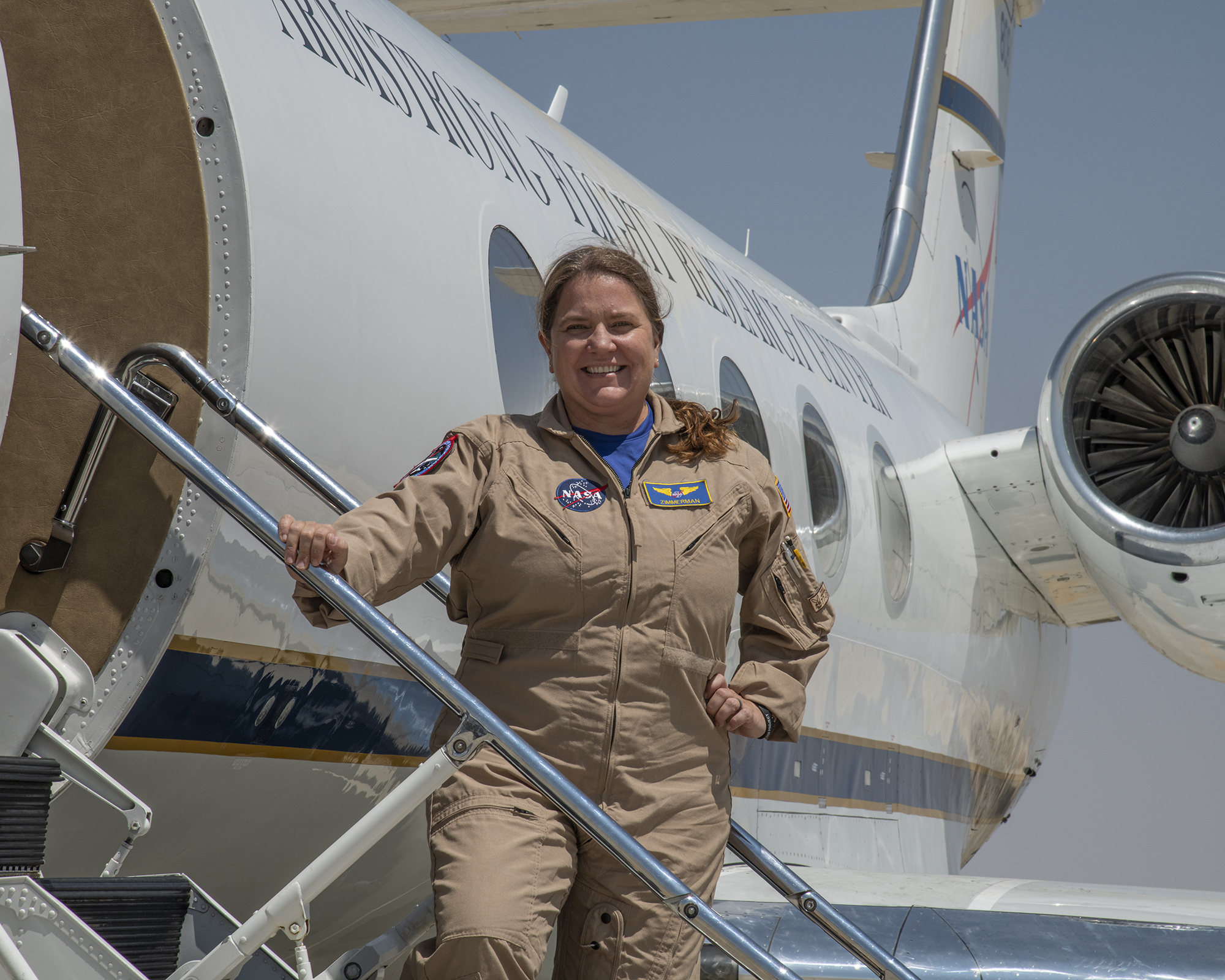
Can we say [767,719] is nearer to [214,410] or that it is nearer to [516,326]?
[214,410]

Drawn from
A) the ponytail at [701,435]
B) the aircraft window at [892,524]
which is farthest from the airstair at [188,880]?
the aircraft window at [892,524]

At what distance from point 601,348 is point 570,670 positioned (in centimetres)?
68

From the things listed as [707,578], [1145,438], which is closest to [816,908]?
[707,578]

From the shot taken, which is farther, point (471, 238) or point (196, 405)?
point (471, 238)

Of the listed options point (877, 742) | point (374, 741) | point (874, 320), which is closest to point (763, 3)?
point (874, 320)

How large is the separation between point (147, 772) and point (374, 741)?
0.73 meters

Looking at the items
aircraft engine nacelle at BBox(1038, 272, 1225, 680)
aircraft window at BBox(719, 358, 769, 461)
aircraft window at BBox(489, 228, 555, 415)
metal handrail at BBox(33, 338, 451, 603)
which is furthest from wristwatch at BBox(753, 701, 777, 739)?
aircraft engine nacelle at BBox(1038, 272, 1225, 680)

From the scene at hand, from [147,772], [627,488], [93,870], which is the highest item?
[627,488]

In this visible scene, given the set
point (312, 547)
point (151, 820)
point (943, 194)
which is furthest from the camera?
point (943, 194)

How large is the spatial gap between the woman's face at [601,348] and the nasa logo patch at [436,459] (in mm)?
294

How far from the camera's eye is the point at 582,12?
11.8 m

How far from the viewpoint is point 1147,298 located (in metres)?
6.57

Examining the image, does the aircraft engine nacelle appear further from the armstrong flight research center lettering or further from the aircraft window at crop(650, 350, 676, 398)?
the aircraft window at crop(650, 350, 676, 398)

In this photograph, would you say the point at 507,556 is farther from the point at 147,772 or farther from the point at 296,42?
the point at 296,42
